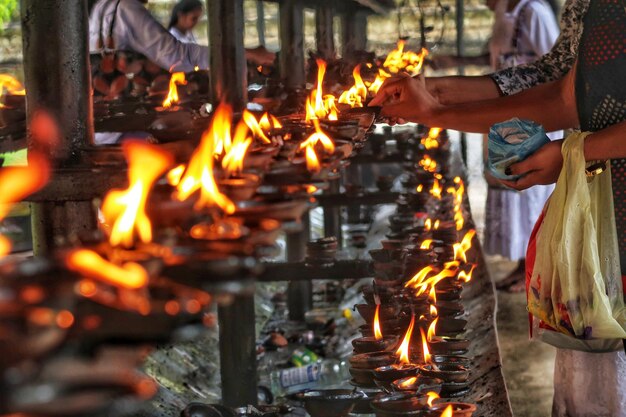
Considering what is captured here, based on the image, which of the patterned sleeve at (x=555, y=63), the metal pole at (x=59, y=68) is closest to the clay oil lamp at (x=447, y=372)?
the patterned sleeve at (x=555, y=63)

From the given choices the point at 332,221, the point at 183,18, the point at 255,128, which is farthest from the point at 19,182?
the point at 332,221

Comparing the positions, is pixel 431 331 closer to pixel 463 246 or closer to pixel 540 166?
pixel 540 166

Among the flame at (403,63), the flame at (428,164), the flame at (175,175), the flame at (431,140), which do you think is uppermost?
the flame at (403,63)

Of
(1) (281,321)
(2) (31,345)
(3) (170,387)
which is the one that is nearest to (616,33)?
(2) (31,345)

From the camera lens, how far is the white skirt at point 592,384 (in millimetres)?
2811

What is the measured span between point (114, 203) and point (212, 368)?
4.15 metres

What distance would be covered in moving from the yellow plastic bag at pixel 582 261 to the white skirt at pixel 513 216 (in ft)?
17.9

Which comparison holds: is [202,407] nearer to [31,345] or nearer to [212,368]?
[31,345]

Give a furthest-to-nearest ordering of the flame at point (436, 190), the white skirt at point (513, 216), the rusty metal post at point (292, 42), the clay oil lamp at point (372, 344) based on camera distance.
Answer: the white skirt at point (513, 216), the flame at point (436, 190), the rusty metal post at point (292, 42), the clay oil lamp at point (372, 344)

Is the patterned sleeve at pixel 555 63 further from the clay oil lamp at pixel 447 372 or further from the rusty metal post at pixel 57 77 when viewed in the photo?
the rusty metal post at pixel 57 77

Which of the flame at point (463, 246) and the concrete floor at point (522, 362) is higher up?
the flame at point (463, 246)

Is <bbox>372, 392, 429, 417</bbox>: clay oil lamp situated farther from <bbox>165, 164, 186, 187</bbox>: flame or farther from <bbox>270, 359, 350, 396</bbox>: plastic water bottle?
<bbox>270, 359, 350, 396</bbox>: plastic water bottle

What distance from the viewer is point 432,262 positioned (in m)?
4.37

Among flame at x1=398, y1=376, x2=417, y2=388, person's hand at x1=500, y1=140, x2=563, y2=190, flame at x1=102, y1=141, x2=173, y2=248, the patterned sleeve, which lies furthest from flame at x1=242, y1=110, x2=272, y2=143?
the patterned sleeve
